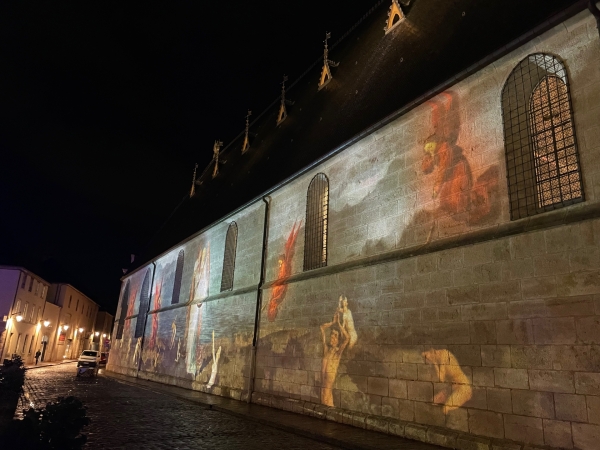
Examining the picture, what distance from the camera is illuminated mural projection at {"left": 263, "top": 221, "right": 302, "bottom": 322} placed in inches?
524

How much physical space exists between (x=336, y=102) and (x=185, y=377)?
1357cm

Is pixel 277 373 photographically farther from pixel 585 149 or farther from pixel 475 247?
pixel 585 149

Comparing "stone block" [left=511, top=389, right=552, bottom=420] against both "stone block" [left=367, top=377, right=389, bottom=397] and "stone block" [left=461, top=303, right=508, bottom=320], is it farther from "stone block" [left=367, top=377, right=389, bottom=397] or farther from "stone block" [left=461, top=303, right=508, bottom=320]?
"stone block" [left=367, top=377, right=389, bottom=397]

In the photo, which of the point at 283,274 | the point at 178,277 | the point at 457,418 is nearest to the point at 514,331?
the point at 457,418

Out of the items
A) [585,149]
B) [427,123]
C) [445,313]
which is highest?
[427,123]

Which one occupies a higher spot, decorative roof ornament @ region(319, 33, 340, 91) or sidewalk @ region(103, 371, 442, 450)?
decorative roof ornament @ region(319, 33, 340, 91)

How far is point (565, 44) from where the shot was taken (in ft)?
24.2

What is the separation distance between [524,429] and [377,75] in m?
10.3

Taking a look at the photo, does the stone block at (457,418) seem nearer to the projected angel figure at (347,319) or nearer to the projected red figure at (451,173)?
the projected angel figure at (347,319)

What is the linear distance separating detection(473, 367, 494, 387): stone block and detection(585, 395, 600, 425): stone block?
140cm

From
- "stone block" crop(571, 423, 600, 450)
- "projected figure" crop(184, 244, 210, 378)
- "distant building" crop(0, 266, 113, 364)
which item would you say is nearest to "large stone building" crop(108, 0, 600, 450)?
"stone block" crop(571, 423, 600, 450)

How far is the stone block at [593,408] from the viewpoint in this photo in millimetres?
5848

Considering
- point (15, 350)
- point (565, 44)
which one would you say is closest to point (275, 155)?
point (565, 44)

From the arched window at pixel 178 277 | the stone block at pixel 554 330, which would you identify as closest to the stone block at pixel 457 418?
the stone block at pixel 554 330
